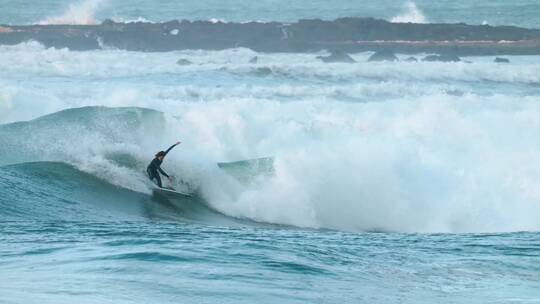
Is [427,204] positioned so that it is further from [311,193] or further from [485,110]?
[485,110]

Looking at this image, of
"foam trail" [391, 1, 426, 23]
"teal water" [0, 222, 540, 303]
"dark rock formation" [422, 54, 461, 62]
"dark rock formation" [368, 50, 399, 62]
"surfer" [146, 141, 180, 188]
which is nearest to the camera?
"teal water" [0, 222, 540, 303]

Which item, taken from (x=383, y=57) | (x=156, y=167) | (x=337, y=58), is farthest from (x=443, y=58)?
(x=156, y=167)

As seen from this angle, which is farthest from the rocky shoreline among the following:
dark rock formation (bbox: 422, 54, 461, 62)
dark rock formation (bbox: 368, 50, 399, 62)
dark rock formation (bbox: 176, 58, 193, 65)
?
dark rock formation (bbox: 176, 58, 193, 65)

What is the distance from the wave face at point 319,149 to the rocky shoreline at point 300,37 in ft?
47.7

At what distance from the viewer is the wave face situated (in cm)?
2006

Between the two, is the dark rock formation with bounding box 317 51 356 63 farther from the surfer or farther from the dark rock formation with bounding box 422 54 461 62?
the surfer

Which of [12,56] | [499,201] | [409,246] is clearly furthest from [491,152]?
[12,56]

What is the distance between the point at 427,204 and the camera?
2038 cm

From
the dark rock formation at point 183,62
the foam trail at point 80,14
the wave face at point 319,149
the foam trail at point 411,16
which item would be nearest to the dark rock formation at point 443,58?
the dark rock formation at point 183,62

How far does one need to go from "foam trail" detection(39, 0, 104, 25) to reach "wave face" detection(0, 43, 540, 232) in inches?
1181

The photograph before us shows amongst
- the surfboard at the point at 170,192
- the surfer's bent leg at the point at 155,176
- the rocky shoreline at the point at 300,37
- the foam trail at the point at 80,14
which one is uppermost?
the foam trail at the point at 80,14

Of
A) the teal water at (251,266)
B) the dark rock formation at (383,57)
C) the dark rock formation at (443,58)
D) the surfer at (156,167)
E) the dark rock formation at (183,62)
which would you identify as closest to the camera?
the teal water at (251,266)

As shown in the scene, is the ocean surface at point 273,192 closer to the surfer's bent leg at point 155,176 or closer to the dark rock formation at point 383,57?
the surfer's bent leg at point 155,176

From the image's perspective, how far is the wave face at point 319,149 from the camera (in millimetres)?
20062
